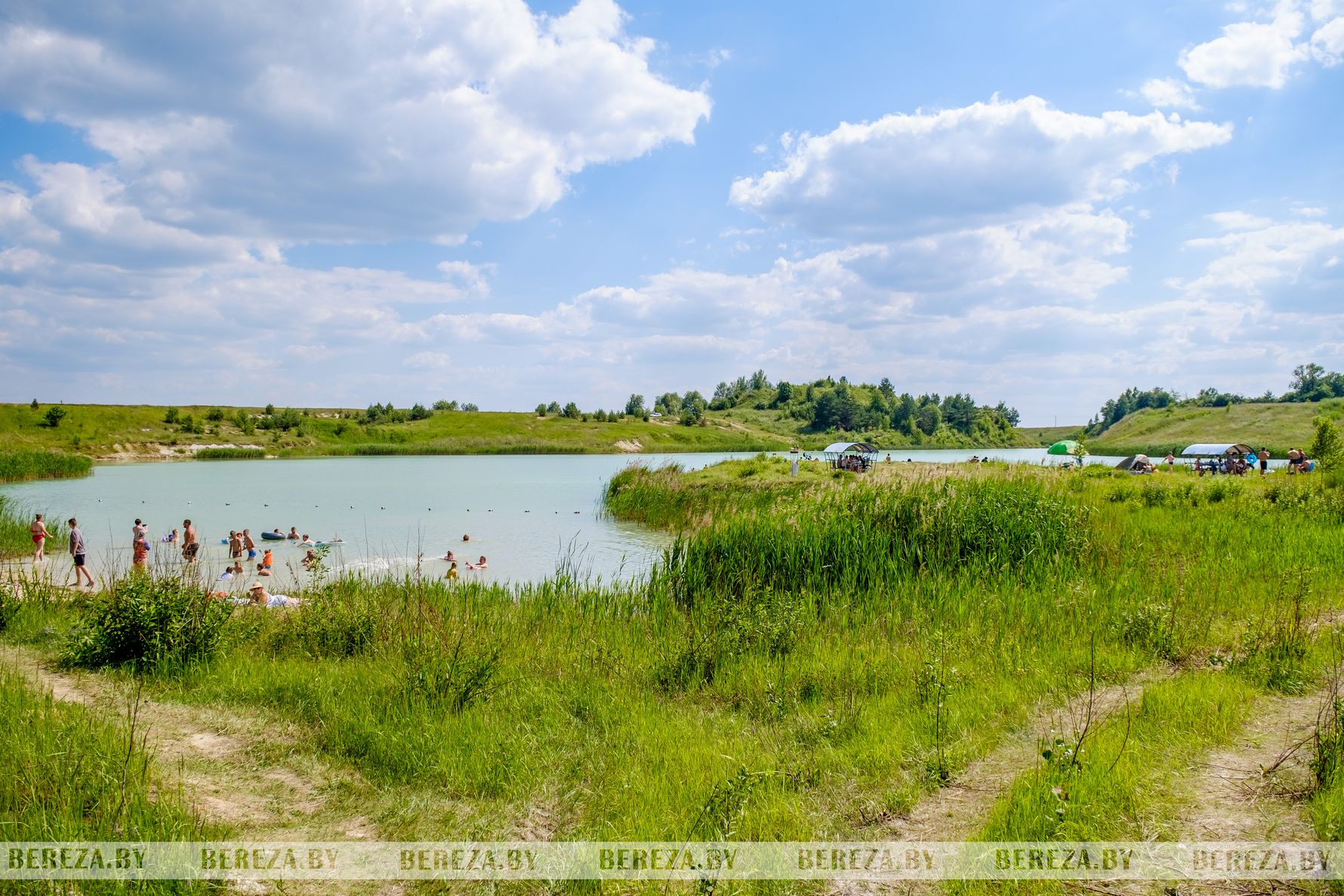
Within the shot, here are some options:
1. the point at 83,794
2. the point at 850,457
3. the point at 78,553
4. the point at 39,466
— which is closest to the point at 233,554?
the point at 78,553

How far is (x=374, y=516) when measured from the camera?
1405 inches

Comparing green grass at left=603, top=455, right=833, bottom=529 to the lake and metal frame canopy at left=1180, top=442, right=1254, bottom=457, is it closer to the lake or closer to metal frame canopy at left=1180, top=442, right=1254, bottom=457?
the lake

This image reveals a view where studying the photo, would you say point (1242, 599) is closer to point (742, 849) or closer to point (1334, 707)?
point (1334, 707)

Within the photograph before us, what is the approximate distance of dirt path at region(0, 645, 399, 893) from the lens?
4734 millimetres

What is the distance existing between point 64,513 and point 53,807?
36995 millimetres

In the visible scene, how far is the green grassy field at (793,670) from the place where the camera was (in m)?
4.91

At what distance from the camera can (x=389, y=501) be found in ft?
139

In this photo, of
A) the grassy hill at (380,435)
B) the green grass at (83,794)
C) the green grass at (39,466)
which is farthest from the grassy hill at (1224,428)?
the green grass at (39,466)

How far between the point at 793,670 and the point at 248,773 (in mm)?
5245

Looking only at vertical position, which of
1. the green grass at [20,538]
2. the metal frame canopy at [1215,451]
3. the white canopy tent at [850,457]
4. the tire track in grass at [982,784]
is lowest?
the green grass at [20,538]

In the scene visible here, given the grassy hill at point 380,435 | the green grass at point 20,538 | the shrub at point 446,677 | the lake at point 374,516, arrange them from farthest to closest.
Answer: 1. the grassy hill at point 380,435
2. the lake at point 374,516
3. the green grass at point 20,538
4. the shrub at point 446,677

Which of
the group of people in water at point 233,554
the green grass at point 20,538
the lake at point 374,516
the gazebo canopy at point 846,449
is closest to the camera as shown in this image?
the group of people in water at point 233,554

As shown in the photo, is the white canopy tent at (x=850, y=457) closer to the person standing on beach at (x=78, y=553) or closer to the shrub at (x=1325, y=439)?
the shrub at (x=1325, y=439)

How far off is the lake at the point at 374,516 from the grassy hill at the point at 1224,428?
65.7 metres
